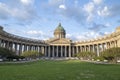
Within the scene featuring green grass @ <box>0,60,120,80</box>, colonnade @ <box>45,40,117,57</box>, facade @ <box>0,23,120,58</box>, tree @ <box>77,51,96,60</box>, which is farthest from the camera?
colonnade @ <box>45,40,117,57</box>

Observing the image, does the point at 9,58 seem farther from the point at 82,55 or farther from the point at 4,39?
the point at 82,55

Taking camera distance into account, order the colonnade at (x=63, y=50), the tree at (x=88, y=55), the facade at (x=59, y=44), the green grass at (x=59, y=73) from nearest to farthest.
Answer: the green grass at (x=59, y=73)
the tree at (x=88, y=55)
the facade at (x=59, y=44)
the colonnade at (x=63, y=50)

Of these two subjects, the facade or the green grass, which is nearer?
the green grass

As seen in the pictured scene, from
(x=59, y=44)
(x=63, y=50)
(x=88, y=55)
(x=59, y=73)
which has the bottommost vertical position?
(x=59, y=73)

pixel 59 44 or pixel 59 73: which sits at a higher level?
pixel 59 44

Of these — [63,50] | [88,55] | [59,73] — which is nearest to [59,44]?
[63,50]

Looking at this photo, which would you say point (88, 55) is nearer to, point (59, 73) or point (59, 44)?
point (59, 44)

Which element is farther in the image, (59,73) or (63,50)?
(63,50)

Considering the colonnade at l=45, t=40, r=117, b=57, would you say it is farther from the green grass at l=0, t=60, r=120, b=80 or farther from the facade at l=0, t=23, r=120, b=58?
the green grass at l=0, t=60, r=120, b=80

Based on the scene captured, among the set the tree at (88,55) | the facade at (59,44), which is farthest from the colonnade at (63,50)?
the tree at (88,55)

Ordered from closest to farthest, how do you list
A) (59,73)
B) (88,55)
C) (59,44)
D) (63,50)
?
(59,73)
(88,55)
(59,44)
(63,50)

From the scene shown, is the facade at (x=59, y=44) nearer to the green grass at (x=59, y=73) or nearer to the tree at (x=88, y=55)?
the tree at (x=88, y=55)

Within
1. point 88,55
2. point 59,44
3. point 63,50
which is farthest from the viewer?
point 63,50

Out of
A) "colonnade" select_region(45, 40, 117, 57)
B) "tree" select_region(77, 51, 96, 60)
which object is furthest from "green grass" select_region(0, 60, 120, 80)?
"colonnade" select_region(45, 40, 117, 57)
